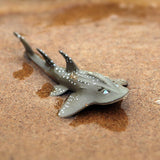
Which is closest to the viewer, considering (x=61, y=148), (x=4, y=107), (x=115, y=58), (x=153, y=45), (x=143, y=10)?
(x=61, y=148)

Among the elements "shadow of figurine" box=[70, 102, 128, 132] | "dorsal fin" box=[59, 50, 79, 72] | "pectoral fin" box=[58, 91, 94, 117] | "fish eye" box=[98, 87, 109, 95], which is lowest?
"shadow of figurine" box=[70, 102, 128, 132]

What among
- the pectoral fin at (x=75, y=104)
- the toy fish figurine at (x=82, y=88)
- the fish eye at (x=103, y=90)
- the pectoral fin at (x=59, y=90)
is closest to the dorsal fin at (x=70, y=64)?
the toy fish figurine at (x=82, y=88)

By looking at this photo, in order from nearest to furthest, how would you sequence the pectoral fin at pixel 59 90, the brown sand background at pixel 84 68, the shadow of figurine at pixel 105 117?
the brown sand background at pixel 84 68
the shadow of figurine at pixel 105 117
the pectoral fin at pixel 59 90

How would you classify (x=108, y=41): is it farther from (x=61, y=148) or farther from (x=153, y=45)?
(x=61, y=148)

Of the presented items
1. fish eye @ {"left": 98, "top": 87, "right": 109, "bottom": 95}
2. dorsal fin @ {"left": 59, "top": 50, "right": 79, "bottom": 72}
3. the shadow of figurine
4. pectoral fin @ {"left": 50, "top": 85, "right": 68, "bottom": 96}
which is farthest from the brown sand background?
dorsal fin @ {"left": 59, "top": 50, "right": 79, "bottom": 72}

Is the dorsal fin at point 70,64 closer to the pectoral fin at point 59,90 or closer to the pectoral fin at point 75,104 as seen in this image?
the pectoral fin at point 59,90

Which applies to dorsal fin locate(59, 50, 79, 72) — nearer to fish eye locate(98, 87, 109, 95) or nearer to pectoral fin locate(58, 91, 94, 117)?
pectoral fin locate(58, 91, 94, 117)

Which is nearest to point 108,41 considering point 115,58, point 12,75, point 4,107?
point 115,58

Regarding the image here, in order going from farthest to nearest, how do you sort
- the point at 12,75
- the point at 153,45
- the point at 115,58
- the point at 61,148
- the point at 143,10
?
the point at 143,10 < the point at 153,45 < the point at 115,58 < the point at 12,75 < the point at 61,148
